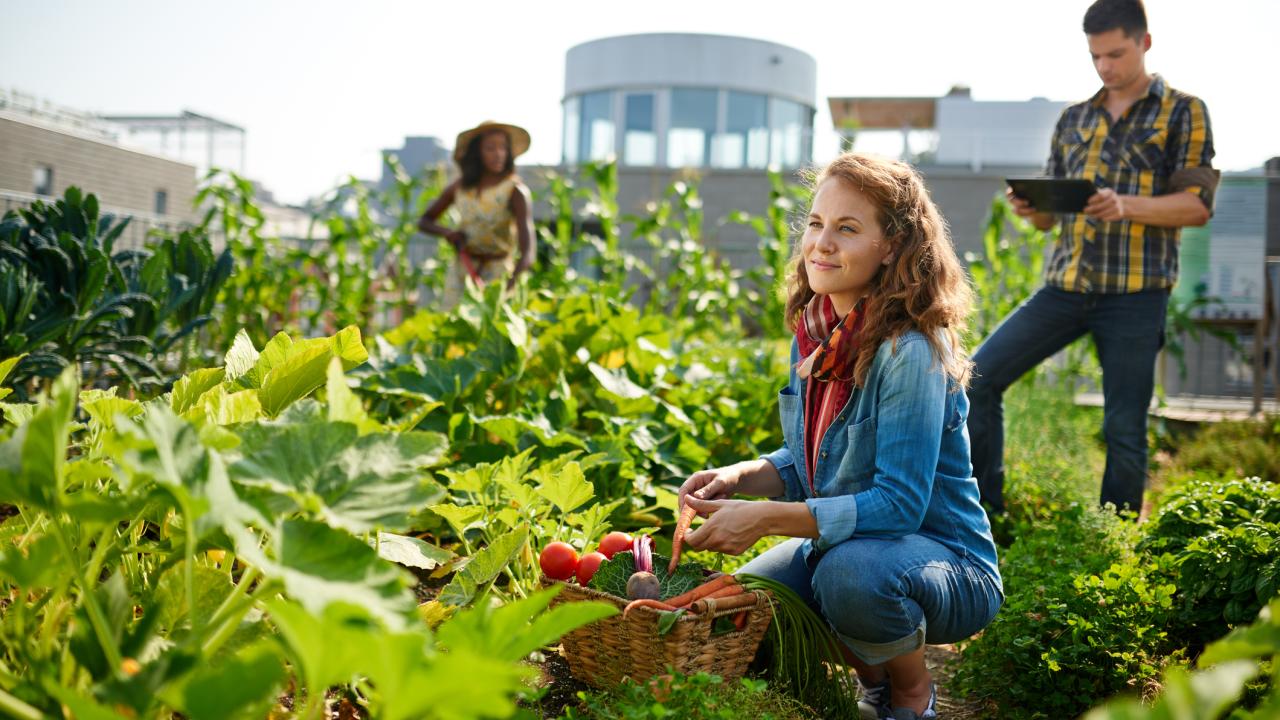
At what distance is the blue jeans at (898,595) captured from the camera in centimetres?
191

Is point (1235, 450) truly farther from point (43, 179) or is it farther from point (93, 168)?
point (93, 168)

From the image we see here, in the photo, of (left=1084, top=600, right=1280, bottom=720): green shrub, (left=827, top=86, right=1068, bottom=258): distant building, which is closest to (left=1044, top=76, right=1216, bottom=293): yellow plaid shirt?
(left=1084, top=600, right=1280, bottom=720): green shrub

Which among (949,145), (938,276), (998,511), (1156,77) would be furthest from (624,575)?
(949,145)

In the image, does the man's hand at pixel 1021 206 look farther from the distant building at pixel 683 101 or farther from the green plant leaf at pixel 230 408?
the distant building at pixel 683 101

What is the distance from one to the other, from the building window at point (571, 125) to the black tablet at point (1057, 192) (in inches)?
741

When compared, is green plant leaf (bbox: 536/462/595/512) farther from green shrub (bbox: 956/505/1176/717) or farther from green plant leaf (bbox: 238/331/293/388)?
green shrub (bbox: 956/505/1176/717)

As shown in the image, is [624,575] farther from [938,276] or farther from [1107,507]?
[1107,507]

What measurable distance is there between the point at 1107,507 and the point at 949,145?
15.8 metres

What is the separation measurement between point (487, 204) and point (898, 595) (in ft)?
13.4

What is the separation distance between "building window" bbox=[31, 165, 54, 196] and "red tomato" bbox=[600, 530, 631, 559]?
22791 millimetres

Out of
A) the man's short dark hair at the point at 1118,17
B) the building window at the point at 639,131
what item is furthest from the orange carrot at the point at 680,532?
the building window at the point at 639,131

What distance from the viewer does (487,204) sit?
555 cm

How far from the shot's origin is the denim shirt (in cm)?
192

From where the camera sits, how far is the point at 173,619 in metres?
1.33
